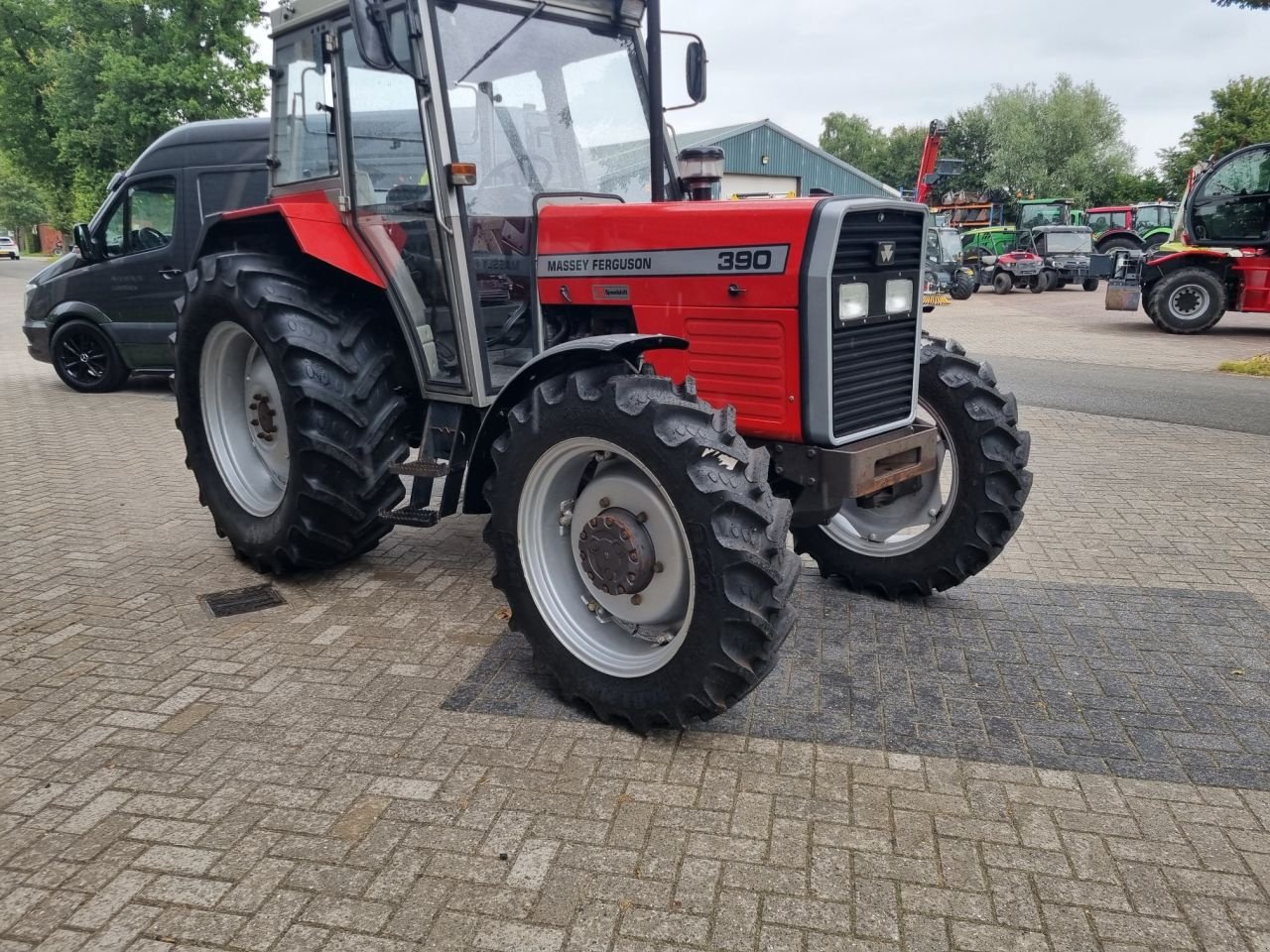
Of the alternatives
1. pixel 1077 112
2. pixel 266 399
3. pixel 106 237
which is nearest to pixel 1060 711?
pixel 266 399

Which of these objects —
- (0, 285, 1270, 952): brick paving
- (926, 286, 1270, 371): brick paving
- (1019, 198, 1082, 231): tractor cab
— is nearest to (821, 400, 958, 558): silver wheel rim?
(0, 285, 1270, 952): brick paving

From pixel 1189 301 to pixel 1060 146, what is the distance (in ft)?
131

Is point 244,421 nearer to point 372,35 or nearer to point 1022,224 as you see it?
point 372,35

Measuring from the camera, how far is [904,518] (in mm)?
4480

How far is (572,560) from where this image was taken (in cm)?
354

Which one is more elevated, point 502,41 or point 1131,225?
point 1131,225

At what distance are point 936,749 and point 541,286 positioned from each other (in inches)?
93.5

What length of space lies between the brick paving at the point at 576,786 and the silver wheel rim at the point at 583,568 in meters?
0.29

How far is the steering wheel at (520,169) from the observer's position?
4098 mm

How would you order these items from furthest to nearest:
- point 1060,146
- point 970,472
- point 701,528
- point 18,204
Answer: point 18,204 → point 1060,146 → point 970,472 → point 701,528

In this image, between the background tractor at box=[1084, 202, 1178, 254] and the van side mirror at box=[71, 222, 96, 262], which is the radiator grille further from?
the background tractor at box=[1084, 202, 1178, 254]

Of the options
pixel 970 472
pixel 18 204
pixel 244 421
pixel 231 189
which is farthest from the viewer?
pixel 18 204

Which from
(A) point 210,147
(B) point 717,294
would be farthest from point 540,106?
(A) point 210,147

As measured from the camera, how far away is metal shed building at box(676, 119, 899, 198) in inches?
1213
